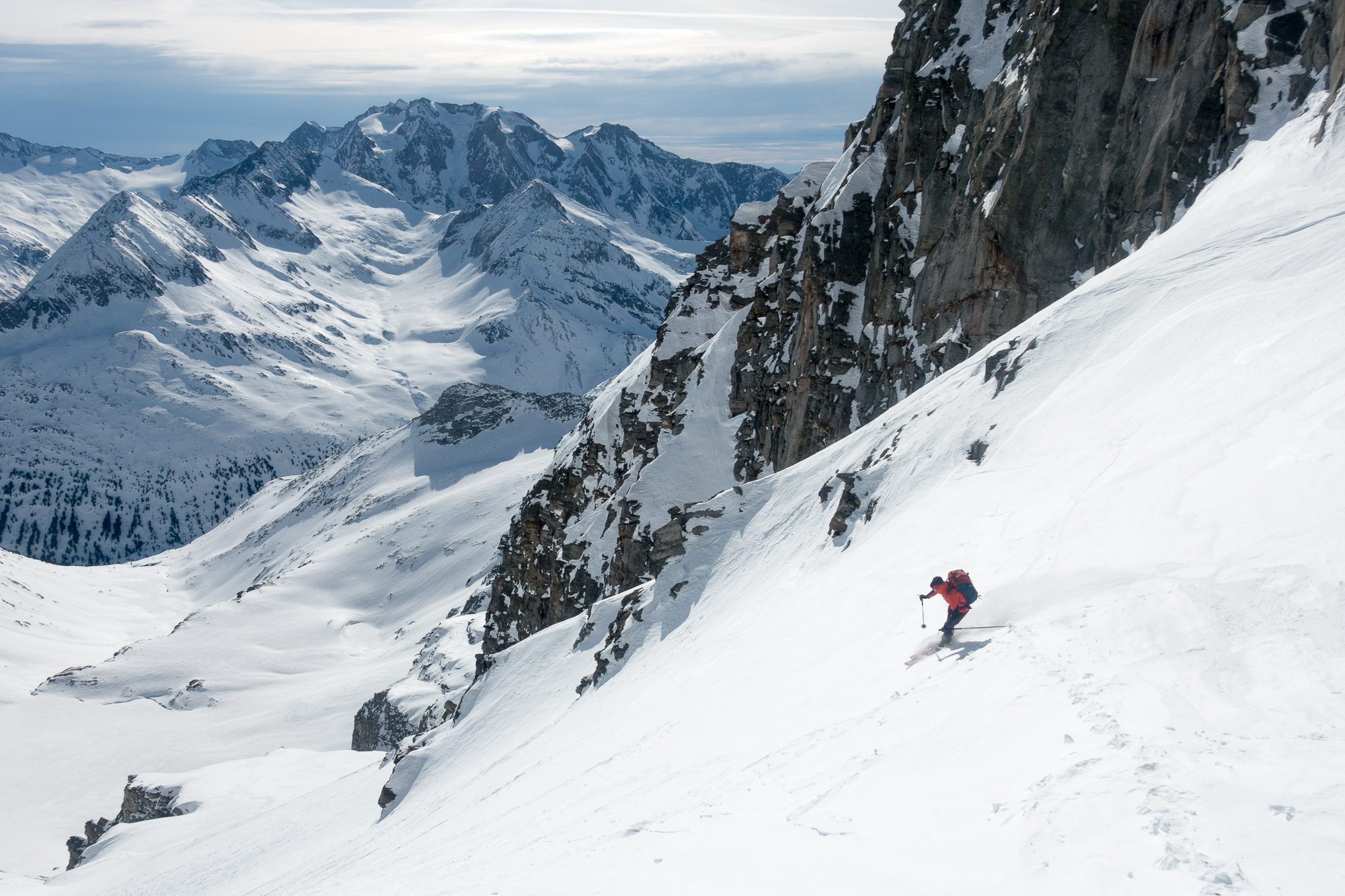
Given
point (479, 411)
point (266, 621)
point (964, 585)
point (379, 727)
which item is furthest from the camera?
point (479, 411)

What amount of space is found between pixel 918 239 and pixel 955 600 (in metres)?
30.2

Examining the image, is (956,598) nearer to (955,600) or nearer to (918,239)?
(955,600)

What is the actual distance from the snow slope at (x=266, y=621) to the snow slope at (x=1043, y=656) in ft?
140

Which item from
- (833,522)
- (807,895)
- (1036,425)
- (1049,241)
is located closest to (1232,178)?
(1049,241)

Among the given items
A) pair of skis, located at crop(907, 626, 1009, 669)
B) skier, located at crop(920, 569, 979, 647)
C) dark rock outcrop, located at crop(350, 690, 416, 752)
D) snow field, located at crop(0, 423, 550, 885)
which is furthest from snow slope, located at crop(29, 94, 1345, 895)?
dark rock outcrop, located at crop(350, 690, 416, 752)

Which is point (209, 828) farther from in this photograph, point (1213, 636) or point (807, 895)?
point (1213, 636)

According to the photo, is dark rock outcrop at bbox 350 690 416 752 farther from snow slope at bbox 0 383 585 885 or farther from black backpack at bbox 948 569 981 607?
black backpack at bbox 948 569 981 607

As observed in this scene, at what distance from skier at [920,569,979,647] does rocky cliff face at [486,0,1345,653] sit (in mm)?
11316

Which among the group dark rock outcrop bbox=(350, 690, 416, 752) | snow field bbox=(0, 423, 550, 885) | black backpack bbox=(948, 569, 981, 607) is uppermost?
black backpack bbox=(948, 569, 981, 607)

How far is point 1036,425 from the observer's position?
59.9 ft

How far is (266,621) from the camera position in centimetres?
11044

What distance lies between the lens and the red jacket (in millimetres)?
11891

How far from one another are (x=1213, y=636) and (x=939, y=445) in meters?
13.0

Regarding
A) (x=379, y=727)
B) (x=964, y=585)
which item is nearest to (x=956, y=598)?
(x=964, y=585)
